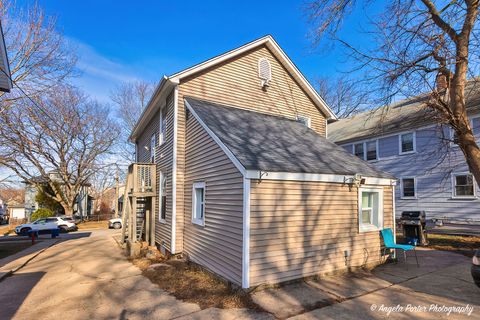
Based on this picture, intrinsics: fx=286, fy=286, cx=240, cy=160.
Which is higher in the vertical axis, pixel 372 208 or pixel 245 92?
pixel 245 92

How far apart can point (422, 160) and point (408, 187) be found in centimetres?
188

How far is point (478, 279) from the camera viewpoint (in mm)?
5320

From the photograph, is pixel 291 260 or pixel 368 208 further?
pixel 368 208

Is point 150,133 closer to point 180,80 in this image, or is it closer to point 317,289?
point 180,80

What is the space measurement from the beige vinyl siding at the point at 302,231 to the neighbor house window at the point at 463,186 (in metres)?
10.1

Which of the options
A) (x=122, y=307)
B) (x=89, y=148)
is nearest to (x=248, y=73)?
(x=122, y=307)

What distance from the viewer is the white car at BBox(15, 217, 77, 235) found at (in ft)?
75.4

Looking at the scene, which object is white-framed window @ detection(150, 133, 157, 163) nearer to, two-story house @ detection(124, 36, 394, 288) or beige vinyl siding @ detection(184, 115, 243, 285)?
two-story house @ detection(124, 36, 394, 288)

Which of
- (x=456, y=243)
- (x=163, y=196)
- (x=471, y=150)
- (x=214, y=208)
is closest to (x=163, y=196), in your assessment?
(x=163, y=196)

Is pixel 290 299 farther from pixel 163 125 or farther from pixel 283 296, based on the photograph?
Result: pixel 163 125

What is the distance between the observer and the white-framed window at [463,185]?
14.3 metres

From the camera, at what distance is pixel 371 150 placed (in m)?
19.5

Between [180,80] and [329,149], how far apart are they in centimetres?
539

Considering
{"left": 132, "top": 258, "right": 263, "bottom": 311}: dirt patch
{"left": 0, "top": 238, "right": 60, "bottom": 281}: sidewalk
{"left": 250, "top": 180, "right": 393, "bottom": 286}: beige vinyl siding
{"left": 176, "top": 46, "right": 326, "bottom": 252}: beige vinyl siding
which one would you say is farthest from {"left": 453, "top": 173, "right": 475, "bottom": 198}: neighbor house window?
{"left": 0, "top": 238, "right": 60, "bottom": 281}: sidewalk
